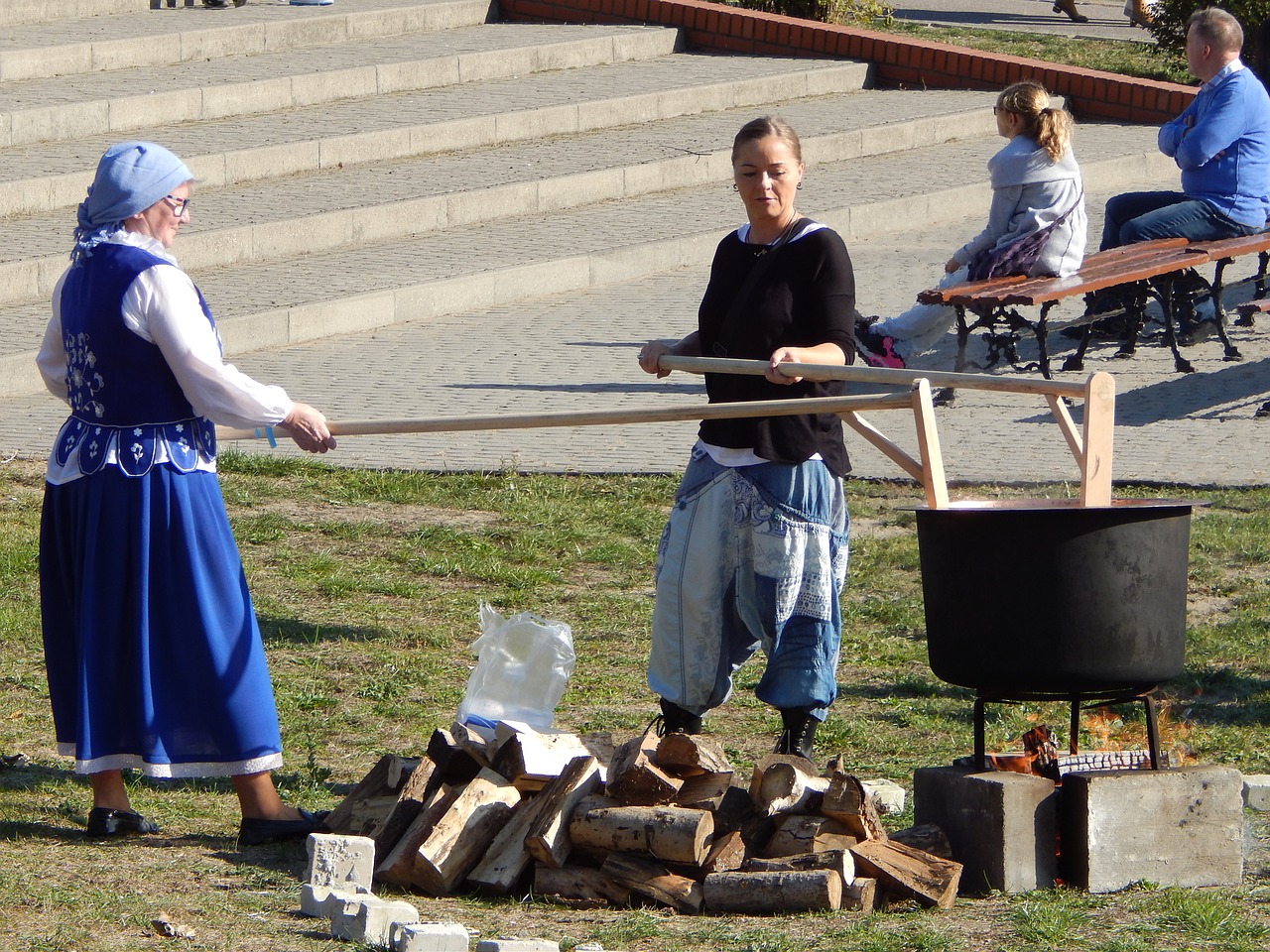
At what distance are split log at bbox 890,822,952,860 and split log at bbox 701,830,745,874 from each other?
1.22ft

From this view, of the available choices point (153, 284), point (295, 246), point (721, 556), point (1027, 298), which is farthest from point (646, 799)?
point (295, 246)

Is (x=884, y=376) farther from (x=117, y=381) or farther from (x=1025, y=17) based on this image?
(x=1025, y=17)

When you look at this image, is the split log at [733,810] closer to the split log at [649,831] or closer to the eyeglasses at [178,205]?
the split log at [649,831]

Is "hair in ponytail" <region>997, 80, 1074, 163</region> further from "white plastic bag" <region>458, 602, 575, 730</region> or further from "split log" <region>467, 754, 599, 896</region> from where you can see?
"split log" <region>467, 754, 599, 896</region>

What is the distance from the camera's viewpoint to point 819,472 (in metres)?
4.68

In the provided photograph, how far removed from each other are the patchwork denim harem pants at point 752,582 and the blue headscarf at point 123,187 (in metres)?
1.51

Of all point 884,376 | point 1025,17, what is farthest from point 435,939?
point 1025,17

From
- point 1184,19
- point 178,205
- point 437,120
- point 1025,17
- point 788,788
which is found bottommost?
point 788,788

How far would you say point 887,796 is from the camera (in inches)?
189

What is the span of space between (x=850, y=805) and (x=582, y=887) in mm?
630

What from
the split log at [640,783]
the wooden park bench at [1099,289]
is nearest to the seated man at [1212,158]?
the wooden park bench at [1099,289]

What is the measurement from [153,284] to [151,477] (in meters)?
0.47

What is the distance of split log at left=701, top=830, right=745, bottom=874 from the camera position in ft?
13.6

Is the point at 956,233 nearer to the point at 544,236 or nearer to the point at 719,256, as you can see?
the point at 544,236
